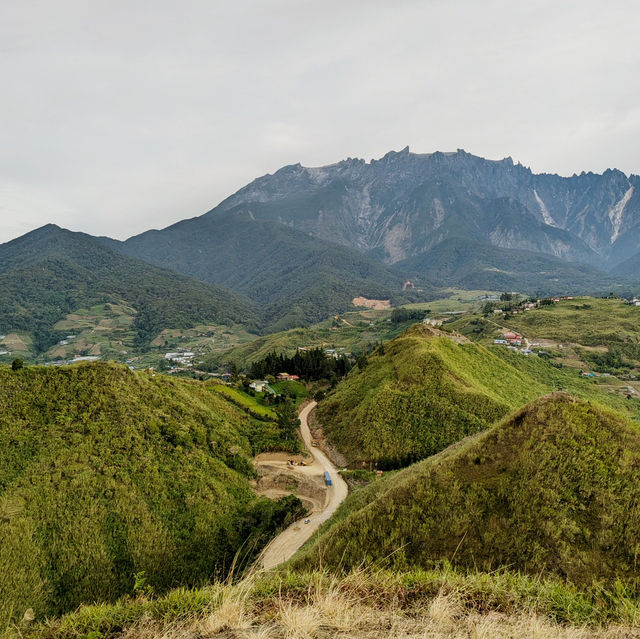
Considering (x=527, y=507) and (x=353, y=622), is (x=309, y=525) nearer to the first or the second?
(x=527, y=507)

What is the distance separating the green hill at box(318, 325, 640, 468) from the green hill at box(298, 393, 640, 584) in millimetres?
22350

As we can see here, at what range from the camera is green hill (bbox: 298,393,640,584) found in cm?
1150

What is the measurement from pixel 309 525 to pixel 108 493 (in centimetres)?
1475

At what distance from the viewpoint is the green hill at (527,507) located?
11500 mm

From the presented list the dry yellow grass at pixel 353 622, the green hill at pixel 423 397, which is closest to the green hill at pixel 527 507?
the dry yellow grass at pixel 353 622

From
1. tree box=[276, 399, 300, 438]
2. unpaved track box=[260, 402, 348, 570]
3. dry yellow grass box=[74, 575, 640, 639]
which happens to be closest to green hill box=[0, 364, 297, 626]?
unpaved track box=[260, 402, 348, 570]

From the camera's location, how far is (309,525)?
90.3 feet

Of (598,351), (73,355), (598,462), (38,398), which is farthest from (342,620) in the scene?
(73,355)

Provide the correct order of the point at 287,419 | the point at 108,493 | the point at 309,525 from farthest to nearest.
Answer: the point at 287,419, the point at 309,525, the point at 108,493

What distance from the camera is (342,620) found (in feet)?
19.8

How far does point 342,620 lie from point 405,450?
33422 millimetres

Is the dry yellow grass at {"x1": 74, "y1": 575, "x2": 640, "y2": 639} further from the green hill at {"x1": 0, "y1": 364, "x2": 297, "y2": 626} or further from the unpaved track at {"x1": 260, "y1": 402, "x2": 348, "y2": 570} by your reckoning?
the unpaved track at {"x1": 260, "y1": 402, "x2": 348, "y2": 570}

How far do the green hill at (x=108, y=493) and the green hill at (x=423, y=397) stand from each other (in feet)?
46.6

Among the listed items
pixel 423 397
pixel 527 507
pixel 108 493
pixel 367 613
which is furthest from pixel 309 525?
pixel 367 613
